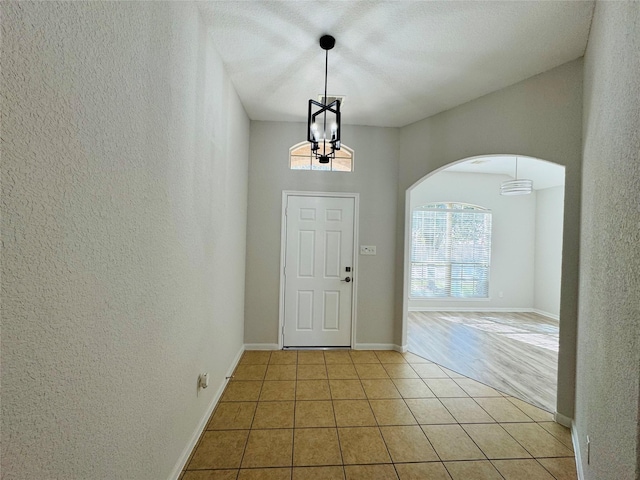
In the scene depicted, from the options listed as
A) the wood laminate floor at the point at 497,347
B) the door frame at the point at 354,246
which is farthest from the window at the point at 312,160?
the wood laminate floor at the point at 497,347

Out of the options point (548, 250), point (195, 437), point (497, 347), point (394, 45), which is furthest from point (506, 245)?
point (195, 437)

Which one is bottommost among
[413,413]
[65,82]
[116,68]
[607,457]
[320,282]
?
[413,413]

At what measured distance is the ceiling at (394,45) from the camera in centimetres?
197

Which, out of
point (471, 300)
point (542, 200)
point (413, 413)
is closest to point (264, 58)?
point (413, 413)

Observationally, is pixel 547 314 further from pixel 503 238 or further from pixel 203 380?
pixel 203 380

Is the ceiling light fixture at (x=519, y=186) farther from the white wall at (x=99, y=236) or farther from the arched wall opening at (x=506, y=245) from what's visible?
the white wall at (x=99, y=236)

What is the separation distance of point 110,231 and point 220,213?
1.56 metres

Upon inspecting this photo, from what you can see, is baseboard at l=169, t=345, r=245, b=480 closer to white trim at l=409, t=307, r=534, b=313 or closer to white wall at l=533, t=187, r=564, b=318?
white trim at l=409, t=307, r=534, b=313

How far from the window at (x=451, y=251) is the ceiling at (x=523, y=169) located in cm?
85

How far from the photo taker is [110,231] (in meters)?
1.12

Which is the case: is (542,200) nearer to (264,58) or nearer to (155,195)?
(264,58)

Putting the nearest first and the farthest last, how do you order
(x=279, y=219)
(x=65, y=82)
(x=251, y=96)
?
1. (x=65, y=82)
2. (x=251, y=96)
3. (x=279, y=219)

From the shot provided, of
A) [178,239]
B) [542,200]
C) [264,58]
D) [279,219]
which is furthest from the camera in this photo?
[542,200]

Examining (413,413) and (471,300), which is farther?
(471,300)
